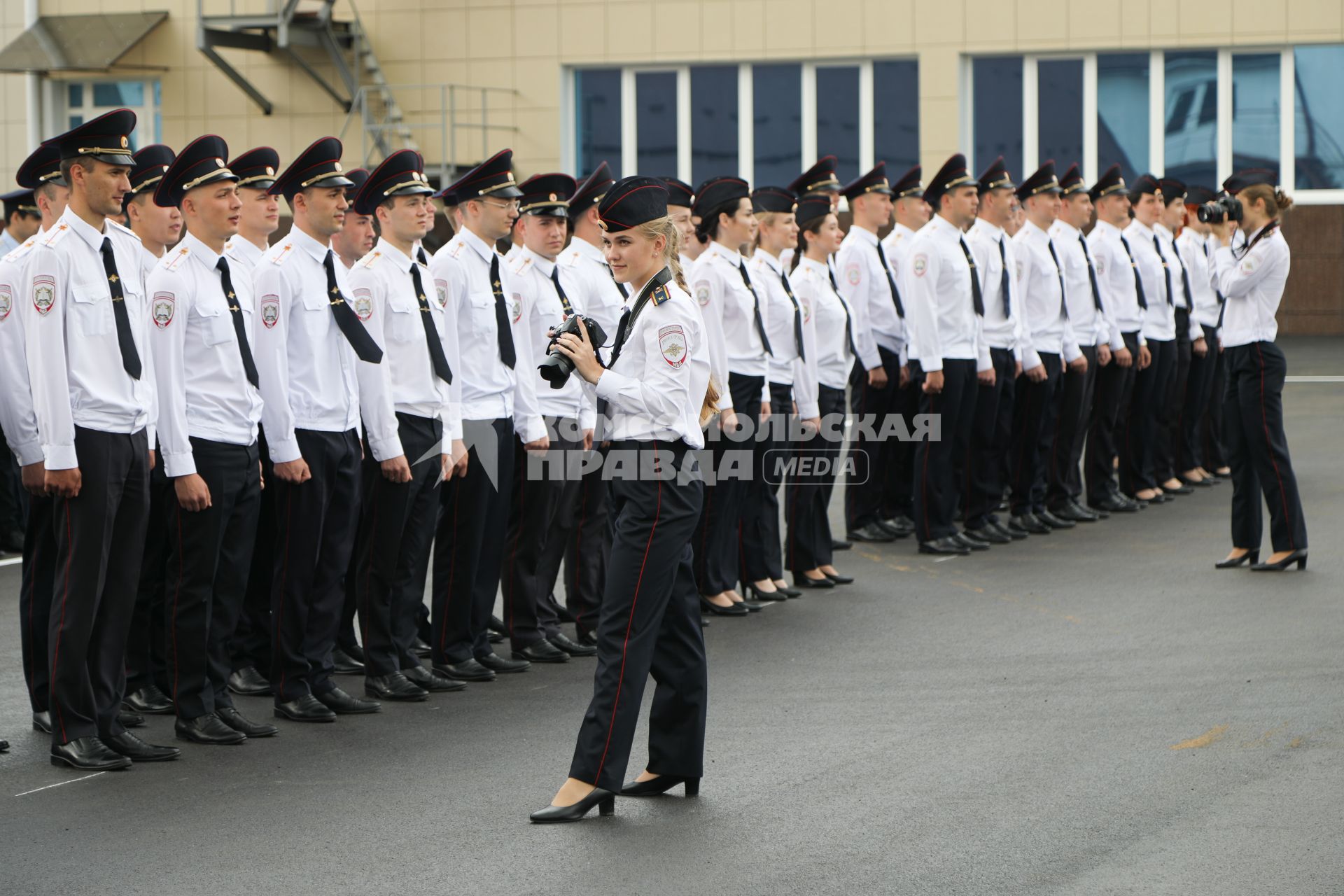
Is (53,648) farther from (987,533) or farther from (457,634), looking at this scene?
(987,533)

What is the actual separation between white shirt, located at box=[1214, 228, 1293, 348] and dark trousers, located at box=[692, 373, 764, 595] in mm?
3020

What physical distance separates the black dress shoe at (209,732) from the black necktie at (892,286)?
6264mm

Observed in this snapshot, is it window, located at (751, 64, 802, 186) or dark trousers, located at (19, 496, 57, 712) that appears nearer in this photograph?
dark trousers, located at (19, 496, 57, 712)

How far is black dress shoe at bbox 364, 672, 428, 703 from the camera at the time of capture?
23.9ft

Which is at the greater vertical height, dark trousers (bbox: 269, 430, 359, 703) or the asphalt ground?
dark trousers (bbox: 269, 430, 359, 703)

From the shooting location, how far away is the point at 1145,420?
43.7 ft

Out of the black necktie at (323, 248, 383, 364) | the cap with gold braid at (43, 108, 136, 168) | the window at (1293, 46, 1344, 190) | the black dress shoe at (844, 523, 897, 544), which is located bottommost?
the black dress shoe at (844, 523, 897, 544)

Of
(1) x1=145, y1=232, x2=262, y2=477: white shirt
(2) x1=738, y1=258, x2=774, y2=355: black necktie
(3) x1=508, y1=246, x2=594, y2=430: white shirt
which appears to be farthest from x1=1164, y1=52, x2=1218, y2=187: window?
(1) x1=145, y1=232, x2=262, y2=477: white shirt

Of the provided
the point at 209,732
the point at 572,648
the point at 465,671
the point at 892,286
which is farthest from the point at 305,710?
the point at 892,286

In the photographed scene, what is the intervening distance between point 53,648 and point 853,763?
9.40 ft

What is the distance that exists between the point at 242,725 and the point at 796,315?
4271 mm

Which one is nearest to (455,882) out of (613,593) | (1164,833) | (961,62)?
(613,593)

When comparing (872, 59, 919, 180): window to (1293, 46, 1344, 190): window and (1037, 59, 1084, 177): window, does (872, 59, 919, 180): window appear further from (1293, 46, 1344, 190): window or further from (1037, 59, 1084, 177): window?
(1293, 46, 1344, 190): window

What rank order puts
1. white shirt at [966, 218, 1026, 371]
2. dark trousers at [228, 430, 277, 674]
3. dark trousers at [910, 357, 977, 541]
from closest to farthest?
dark trousers at [228, 430, 277, 674] < dark trousers at [910, 357, 977, 541] < white shirt at [966, 218, 1026, 371]
